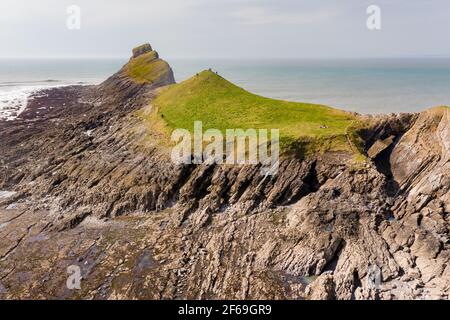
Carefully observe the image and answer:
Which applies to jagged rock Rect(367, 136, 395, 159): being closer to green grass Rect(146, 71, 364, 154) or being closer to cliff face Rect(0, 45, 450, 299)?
cliff face Rect(0, 45, 450, 299)

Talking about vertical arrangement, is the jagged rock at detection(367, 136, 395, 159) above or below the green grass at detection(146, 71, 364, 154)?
below

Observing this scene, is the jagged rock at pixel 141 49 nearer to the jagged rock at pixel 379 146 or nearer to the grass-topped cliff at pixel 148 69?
the grass-topped cliff at pixel 148 69

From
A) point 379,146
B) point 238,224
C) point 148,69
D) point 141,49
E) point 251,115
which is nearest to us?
point 238,224

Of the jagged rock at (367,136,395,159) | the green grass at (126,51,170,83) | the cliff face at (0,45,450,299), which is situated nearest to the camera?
the cliff face at (0,45,450,299)

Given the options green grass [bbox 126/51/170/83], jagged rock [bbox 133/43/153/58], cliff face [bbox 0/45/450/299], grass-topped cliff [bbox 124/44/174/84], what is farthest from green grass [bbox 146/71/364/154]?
jagged rock [bbox 133/43/153/58]

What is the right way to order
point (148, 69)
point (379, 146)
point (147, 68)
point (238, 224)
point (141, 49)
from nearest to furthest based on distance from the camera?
point (238, 224) → point (379, 146) → point (148, 69) → point (147, 68) → point (141, 49)

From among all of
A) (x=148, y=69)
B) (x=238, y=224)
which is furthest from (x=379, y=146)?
(x=148, y=69)

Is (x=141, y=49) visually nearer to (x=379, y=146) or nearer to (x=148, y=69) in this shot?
(x=148, y=69)
